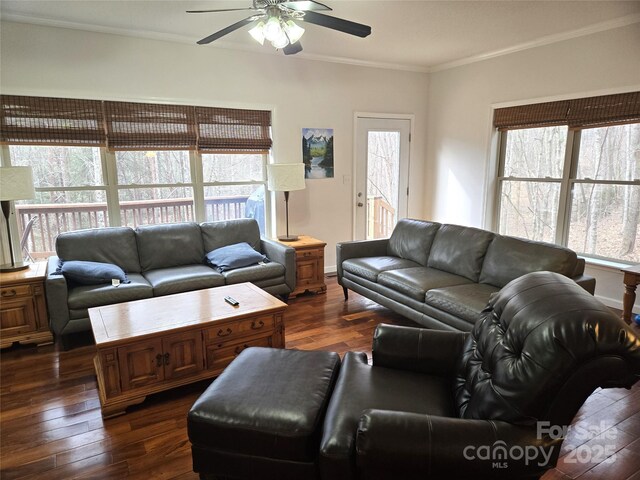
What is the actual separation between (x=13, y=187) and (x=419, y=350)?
132 inches

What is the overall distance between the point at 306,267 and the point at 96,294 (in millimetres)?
2055

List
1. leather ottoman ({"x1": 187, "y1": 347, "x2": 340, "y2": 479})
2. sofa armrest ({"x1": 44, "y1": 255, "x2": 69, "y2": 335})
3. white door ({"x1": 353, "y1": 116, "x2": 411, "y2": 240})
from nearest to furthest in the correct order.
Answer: leather ottoman ({"x1": 187, "y1": 347, "x2": 340, "y2": 479})
sofa armrest ({"x1": 44, "y1": 255, "x2": 69, "y2": 335})
white door ({"x1": 353, "y1": 116, "x2": 411, "y2": 240})

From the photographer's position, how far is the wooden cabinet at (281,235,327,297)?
174 inches

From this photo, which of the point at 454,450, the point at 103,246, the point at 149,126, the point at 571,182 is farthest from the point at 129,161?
the point at 571,182

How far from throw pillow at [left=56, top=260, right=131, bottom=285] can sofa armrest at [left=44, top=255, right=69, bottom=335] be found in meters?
0.12

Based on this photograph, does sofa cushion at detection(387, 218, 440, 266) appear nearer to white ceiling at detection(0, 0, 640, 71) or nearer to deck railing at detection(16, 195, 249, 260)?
white ceiling at detection(0, 0, 640, 71)

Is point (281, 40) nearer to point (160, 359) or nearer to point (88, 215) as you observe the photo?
point (160, 359)

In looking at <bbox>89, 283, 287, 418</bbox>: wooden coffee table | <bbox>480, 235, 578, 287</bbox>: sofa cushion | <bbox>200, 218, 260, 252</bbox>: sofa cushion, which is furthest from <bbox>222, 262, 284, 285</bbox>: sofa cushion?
<bbox>480, 235, 578, 287</bbox>: sofa cushion

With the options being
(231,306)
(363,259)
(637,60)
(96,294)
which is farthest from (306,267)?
(637,60)

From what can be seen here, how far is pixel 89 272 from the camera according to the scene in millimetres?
3348

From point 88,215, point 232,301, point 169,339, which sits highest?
point 88,215

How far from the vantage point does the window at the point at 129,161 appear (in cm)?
371

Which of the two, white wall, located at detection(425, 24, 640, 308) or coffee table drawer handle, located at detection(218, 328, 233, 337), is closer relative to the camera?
coffee table drawer handle, located at detection(218, 328, 233, 337)

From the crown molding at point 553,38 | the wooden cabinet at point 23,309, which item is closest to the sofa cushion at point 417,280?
the crown molding at point 553,38
